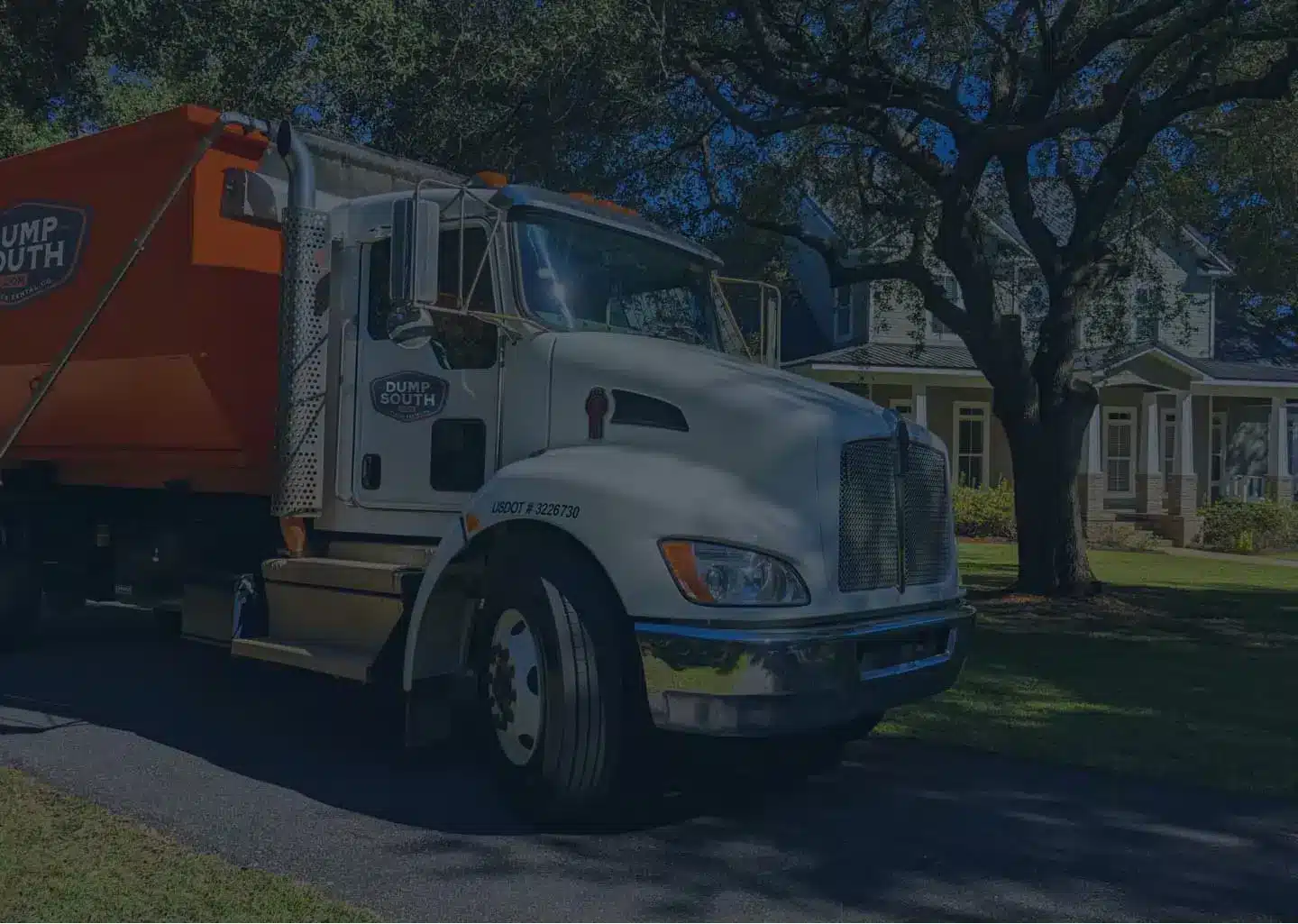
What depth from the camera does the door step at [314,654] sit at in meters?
5.99

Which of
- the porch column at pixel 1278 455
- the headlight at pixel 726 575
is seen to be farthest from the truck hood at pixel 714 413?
the porch column at pixel 1278 455

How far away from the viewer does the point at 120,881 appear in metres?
4.56

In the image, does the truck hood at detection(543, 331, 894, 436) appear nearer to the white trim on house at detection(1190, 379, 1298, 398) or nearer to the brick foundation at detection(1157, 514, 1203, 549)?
the brick foundation at detection(1157, 514, 1203, 549)

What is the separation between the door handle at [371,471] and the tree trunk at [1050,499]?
928cm

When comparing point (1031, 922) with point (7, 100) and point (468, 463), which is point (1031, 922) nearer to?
point (468, 463)

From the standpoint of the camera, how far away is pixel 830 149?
1620cm

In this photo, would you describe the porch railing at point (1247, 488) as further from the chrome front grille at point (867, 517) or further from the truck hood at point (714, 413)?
the truck hood at point (714, 413)

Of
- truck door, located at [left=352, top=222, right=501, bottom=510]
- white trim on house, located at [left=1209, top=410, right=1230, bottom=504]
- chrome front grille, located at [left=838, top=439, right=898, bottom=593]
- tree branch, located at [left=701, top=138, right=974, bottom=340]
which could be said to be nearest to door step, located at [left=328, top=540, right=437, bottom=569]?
truck door, located at [left=352, top=222, right=501, bottom=510]

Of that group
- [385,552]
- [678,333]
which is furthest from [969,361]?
[385,552]

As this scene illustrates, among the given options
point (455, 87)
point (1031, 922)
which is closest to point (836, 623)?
point (1031, 922)

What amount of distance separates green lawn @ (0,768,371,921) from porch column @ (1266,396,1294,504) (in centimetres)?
2770

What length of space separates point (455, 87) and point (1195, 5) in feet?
22.7

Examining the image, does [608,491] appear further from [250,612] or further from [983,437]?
[983,437]

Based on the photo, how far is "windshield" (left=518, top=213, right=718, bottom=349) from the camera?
6.07 metres
